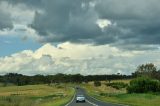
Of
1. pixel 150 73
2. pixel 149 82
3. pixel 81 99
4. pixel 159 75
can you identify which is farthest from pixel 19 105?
pixel 150 73

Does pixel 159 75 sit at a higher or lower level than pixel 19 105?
higher

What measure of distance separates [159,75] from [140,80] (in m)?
53.2

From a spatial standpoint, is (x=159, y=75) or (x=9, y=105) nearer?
(x=9, y=105)

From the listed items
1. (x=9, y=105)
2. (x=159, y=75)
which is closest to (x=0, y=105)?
(x=9, y=105)

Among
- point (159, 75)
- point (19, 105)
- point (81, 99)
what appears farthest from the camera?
point (159, 75)

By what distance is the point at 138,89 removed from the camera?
424 feet

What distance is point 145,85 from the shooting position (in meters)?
128

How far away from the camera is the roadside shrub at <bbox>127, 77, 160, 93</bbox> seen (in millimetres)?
125975

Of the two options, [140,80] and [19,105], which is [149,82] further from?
[19,105]

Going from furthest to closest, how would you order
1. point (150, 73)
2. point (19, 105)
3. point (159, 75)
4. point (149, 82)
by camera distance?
1. point (150, 73)
2. point (159, 75)
3. point (149, 82)
4. point (19, 105)

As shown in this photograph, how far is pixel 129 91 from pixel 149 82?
9198 mm

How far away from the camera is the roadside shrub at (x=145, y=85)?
125975 millimetres

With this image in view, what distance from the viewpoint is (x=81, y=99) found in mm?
83000

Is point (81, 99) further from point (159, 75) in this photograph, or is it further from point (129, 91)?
point (159, 75)
